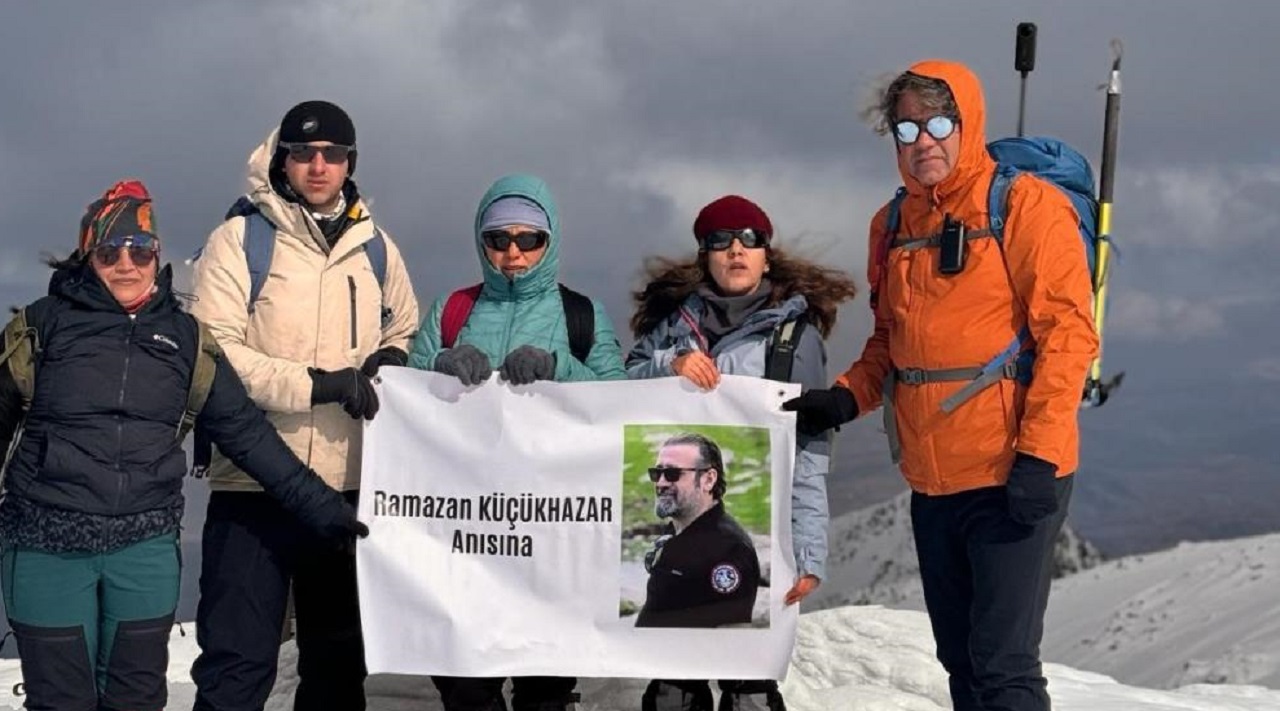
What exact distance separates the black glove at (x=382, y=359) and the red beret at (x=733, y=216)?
143cm

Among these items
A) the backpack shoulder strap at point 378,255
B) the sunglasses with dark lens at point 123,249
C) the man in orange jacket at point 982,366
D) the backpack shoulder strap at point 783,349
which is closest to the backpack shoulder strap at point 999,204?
the man in orange jacket at point 982,366

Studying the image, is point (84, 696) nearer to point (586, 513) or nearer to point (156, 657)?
point (156, 657)

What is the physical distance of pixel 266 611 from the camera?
534 centimetres

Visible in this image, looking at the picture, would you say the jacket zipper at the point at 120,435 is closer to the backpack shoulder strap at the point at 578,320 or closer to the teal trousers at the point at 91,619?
the teal trousers at the point at 91,619

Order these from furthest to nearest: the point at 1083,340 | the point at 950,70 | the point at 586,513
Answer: the point at 586,513
the point at 950,70
the point at 1083,340

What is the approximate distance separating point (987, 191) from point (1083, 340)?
67 cm

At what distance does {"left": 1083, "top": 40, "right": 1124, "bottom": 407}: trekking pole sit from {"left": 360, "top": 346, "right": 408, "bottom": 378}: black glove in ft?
9.51

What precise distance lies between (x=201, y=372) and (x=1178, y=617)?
52.5ft

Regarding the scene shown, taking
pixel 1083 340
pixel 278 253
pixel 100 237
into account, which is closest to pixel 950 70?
pixel 1083 340

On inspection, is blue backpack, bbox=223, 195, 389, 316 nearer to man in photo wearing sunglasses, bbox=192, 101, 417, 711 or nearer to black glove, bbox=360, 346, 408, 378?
man in photo wearing sunglasses, bbox=192, 101, 417, 711

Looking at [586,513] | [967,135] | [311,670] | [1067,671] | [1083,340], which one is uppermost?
[967,135]

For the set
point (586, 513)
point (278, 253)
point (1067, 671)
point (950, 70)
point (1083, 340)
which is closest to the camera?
point (1083, 340)

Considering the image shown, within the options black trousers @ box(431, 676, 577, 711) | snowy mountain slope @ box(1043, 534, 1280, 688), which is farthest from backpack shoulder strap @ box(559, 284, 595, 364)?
snowy mountain slope @ box(1043, 534, 1280, 688)

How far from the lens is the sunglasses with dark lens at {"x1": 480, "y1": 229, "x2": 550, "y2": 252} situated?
5293 mm
